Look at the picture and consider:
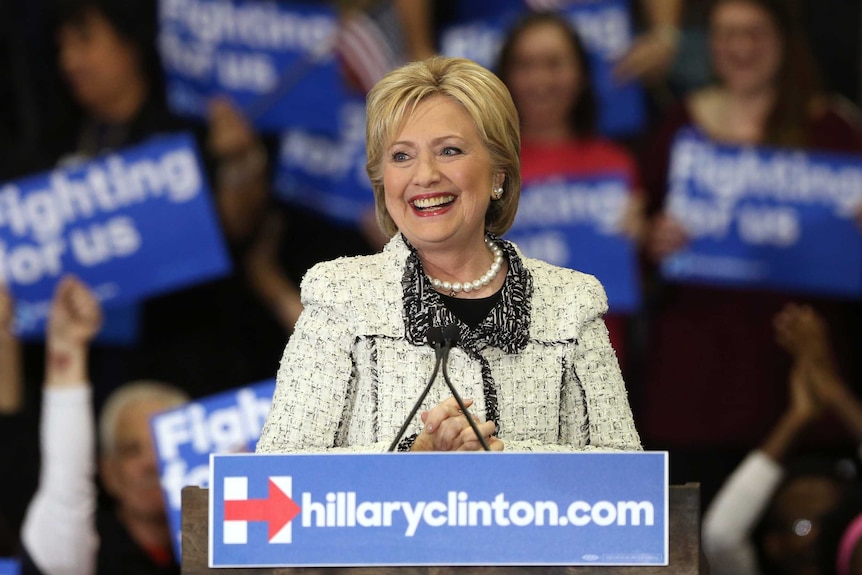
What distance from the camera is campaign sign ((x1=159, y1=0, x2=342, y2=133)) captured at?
17.8ft

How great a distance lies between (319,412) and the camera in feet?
7.49

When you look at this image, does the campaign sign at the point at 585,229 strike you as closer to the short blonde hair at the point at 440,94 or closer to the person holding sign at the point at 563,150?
the person holding sign at the point at 563,150

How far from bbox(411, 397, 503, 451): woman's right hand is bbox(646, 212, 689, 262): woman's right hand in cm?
318

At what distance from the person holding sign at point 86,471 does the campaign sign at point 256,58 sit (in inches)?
A: 37.8

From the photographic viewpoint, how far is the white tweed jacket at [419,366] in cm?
230

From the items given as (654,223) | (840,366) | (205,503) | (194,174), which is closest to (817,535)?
(840,366)

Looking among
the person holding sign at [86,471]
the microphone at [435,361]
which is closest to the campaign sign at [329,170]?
the person holding sign at [86,471]

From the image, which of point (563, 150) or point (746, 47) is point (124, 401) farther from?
point (746, 47)

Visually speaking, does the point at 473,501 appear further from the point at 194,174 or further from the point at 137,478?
the point at 194,174

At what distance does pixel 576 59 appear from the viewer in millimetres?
5246

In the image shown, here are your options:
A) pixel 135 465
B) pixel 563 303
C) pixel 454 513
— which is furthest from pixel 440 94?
pixel 135 465

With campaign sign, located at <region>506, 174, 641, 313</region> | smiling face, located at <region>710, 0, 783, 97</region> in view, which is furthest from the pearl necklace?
smiling face, located at <region>710, 0, 783, 97</region>

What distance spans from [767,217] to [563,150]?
0.78 m

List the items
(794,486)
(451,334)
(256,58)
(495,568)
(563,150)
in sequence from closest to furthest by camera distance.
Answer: (495,568)
(451,334)
(794,486)
(563,150)
(256,58)
